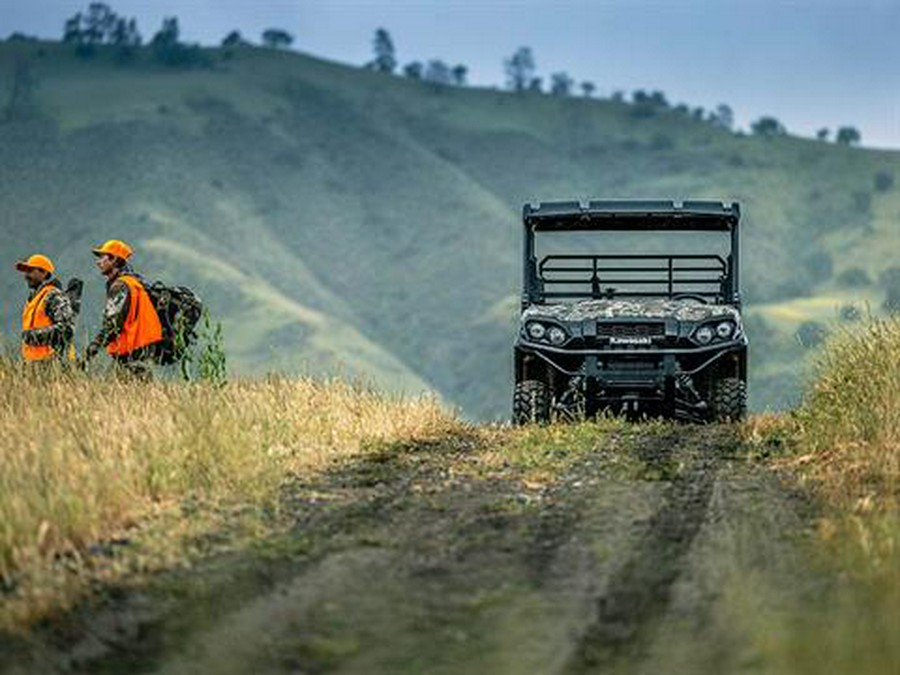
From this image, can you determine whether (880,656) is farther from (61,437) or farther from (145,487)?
(61,437)

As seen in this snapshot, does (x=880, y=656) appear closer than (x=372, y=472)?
Yes

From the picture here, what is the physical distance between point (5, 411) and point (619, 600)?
641cm

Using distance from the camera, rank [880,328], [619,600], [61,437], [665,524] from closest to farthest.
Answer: [619,600] < [665,524] < [61,437] < [880,328]

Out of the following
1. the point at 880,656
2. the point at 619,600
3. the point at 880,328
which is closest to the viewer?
the point at 880,656

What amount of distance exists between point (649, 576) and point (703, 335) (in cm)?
840

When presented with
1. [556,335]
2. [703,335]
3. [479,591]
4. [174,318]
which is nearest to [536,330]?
[556,335]

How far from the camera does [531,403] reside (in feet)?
50.1

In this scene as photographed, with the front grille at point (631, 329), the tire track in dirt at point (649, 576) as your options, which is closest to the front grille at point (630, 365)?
the front grille at point (631, 329)

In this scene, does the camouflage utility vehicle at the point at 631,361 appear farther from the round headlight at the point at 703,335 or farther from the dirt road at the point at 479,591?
the dirt road at the point at 479,591

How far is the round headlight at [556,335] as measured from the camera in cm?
1525

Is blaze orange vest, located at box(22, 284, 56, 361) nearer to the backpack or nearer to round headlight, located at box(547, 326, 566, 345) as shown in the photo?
the backpack

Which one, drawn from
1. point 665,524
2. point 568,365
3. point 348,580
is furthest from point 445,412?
point 348,580

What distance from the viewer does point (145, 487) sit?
8.94 metres

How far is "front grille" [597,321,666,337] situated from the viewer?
15266 mm
